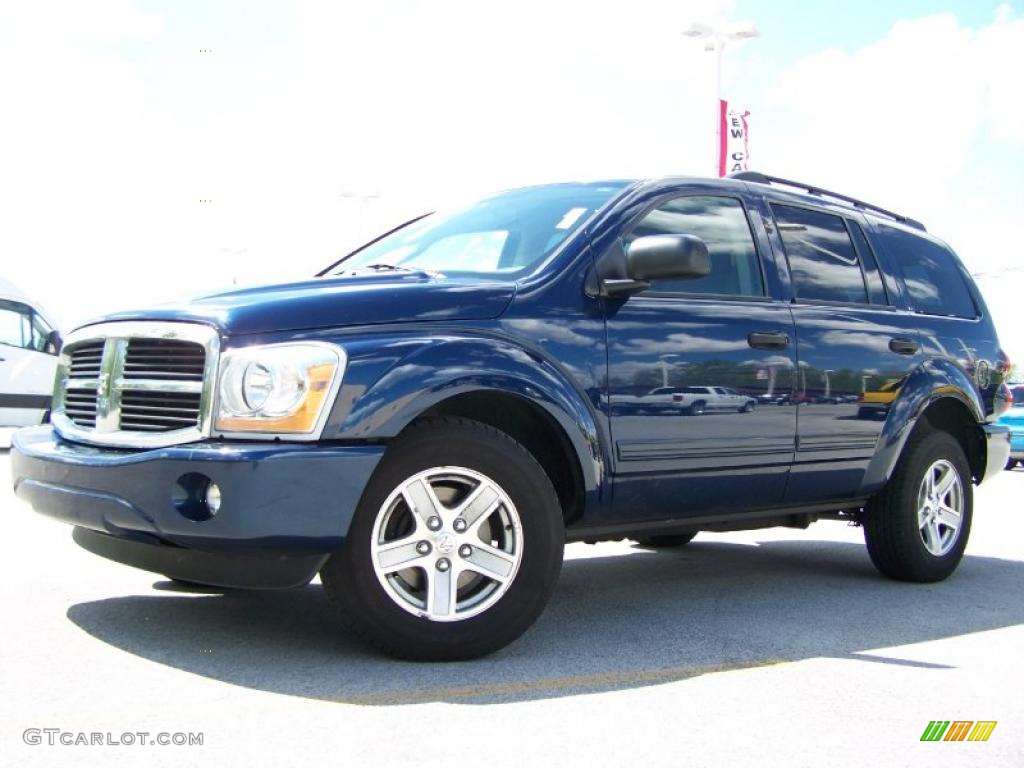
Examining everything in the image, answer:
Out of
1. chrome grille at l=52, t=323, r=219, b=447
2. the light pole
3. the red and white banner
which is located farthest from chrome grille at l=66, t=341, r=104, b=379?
the light pole

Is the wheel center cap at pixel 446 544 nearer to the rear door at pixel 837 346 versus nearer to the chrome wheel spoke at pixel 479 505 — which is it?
the chrome wheel spoke at pixel 479 505

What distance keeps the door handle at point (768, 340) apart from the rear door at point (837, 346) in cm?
12

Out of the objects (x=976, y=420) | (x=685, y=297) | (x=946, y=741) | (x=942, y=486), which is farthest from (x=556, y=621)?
(x=976, y=420)

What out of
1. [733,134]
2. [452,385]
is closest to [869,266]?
[452,385]

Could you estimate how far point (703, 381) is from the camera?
488 centimetres

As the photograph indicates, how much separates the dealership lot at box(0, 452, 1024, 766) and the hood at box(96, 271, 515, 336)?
1144 mm

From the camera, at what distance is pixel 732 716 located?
357 centimetres

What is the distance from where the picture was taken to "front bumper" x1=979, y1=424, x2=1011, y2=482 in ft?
22.1

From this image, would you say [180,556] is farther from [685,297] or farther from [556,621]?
[685,297]

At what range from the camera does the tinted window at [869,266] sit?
243 inches

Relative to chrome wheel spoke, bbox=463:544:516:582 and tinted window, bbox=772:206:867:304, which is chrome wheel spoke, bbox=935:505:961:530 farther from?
chrome wheel spoke, bbox=463:544:516:582

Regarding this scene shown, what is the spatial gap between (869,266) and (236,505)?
3875mm

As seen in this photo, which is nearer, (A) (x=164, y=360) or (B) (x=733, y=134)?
(A) (x=164, y=360)

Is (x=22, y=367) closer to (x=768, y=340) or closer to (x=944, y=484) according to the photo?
(x=944, y=484)
